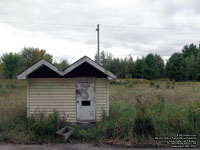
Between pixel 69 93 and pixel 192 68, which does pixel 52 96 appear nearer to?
pixel 69 93

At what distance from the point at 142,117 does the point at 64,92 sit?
3383mm

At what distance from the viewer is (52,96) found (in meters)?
7.34

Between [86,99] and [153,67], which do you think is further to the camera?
[153,67]

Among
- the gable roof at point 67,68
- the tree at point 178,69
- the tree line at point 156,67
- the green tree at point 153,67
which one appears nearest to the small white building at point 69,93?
the gable roof at point 67,68

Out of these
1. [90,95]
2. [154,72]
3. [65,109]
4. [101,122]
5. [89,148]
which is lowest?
[89,148]

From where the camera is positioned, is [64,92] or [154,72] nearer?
[64,92]

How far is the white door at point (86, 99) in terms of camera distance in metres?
7.30

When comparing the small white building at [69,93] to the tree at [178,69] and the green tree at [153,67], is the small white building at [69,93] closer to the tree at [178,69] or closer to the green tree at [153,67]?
the green tree at [153,67]

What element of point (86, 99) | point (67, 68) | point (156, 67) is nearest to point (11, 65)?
point (67, 68)

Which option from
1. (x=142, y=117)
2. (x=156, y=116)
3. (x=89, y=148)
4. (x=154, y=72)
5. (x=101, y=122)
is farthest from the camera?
(x=154, y=72)

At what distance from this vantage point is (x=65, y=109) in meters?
7.33

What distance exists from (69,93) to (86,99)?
2.54 ft

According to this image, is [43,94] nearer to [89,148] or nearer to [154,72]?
[89,148]

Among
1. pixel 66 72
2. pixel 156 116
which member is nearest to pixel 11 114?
pixel 66 72
